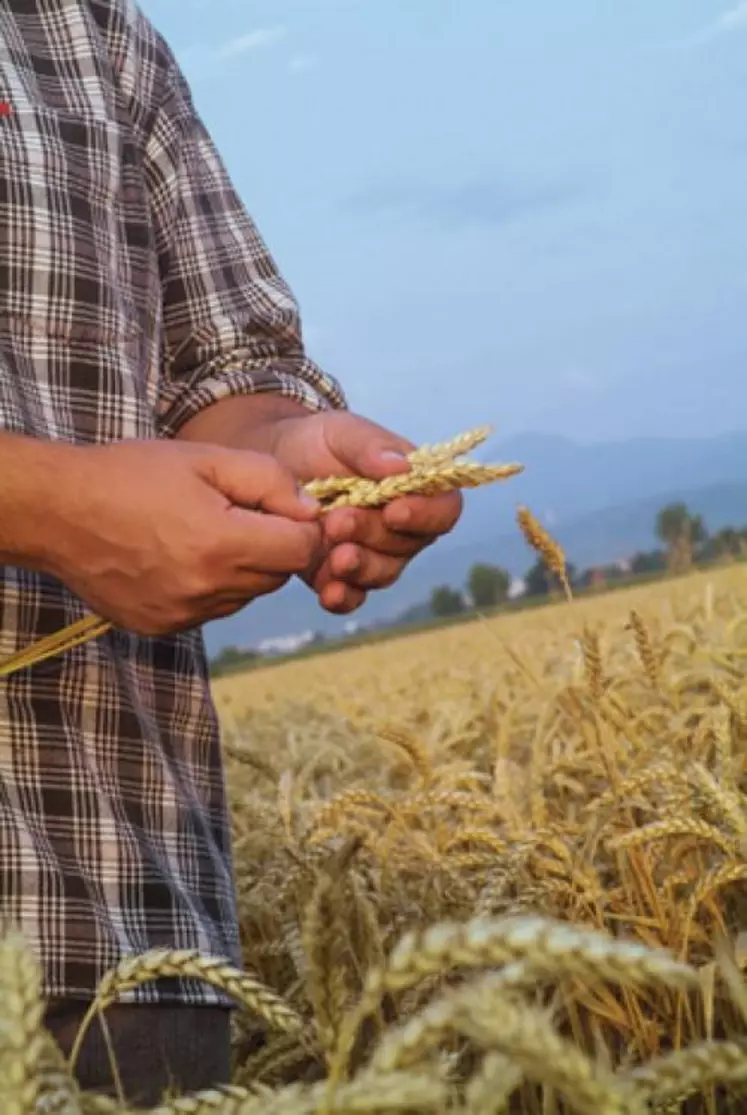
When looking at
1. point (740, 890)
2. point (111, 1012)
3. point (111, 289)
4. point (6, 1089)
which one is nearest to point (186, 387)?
point (111, 289)

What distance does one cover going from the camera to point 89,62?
1.84 metres

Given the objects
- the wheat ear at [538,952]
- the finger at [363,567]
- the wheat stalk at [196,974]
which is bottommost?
the wheat stalk at [196,974]

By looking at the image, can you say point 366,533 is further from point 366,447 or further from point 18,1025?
point 18,1025

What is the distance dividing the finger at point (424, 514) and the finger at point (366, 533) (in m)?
0.01

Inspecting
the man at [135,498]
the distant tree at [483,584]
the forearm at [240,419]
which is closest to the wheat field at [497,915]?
the man at [135,498]

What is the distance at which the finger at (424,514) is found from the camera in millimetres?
1495

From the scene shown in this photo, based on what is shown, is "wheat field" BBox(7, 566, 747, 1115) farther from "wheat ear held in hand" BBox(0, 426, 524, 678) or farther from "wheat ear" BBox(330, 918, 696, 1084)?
"wheat ear held in hand" BBox(0, 426, 524, 678)

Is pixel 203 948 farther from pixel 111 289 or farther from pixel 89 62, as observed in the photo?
pixel 89 62

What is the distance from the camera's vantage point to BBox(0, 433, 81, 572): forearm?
129 cm

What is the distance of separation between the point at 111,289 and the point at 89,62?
288mm

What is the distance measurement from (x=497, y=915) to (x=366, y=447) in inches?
27.9

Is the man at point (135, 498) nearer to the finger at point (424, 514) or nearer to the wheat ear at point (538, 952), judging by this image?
the finger at point (424, 514)

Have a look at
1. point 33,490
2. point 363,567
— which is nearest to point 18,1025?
point 33,490

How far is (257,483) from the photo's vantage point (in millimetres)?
1213
